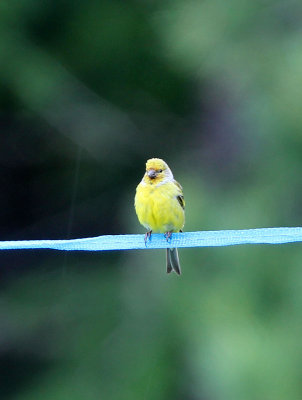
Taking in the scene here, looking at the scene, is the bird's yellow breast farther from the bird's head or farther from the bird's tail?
the bird's tail

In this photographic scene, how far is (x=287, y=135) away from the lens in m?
7.57

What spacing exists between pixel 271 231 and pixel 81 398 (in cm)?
542

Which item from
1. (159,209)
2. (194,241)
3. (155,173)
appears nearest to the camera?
(194,241)

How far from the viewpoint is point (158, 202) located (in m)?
5.37

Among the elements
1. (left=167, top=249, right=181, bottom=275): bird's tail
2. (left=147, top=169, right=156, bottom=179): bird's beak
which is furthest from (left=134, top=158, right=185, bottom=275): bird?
(left=167, top=249, right=181, bottom=275): bird's tail

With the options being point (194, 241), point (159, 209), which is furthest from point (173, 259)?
point (194, 241)

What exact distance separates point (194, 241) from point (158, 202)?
143cm

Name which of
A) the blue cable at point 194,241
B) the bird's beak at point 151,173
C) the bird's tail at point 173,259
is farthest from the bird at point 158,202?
the blue cable at point 194,241

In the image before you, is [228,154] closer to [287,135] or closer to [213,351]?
[287,135]

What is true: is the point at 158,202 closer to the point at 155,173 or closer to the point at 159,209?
the point at 159,209

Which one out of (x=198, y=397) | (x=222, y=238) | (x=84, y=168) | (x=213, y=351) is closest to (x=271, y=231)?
(x=222, y=238)

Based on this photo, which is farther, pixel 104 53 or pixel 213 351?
pixel 104 53

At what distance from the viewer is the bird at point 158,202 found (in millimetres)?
5367

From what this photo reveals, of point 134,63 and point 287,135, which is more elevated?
point 134,63
